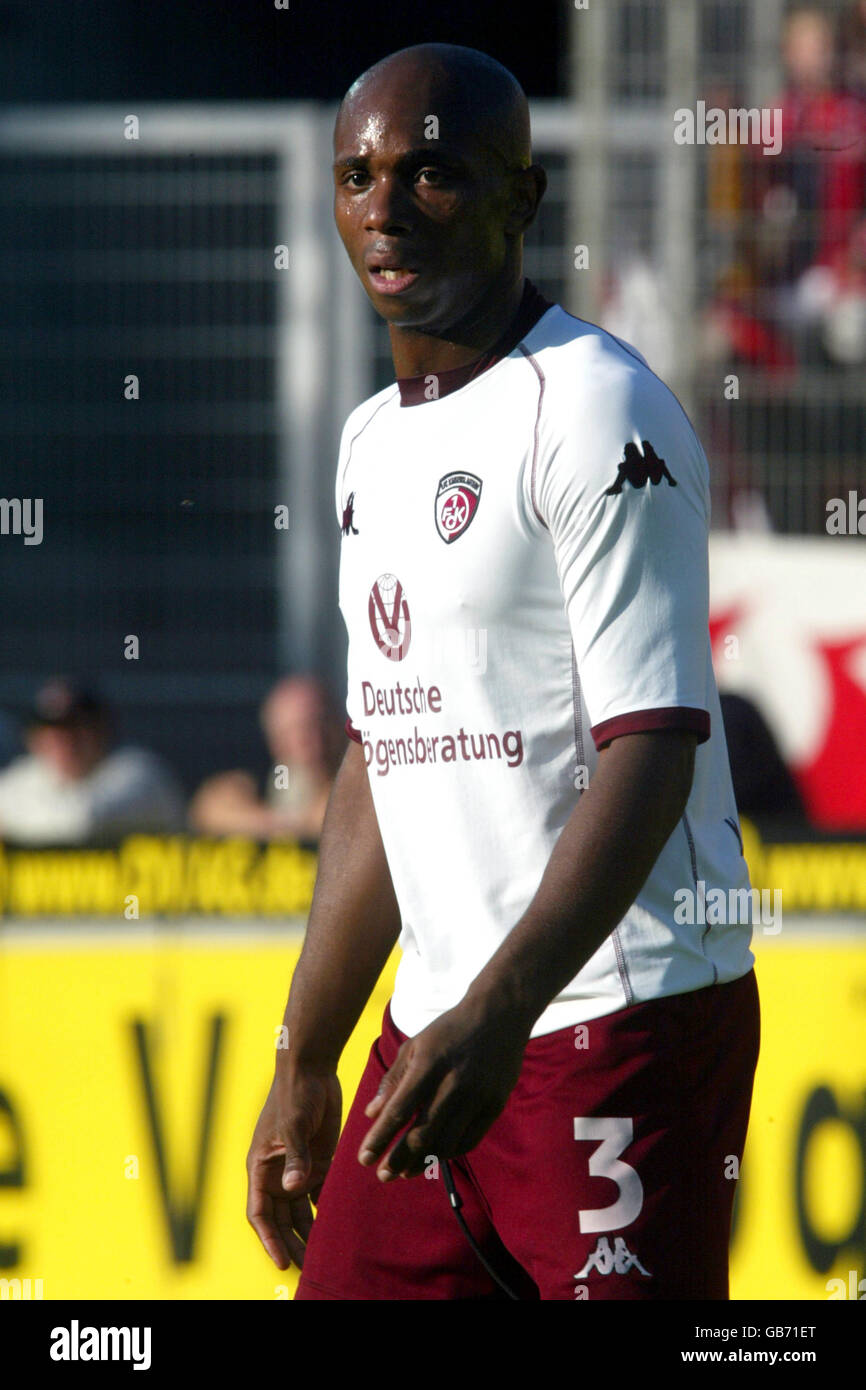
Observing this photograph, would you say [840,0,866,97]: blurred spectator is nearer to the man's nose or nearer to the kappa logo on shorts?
the man's nose

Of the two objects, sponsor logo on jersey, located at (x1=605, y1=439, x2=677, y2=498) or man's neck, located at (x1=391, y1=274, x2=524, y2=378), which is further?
man's neck, located at (x1=391, y1=274, x2=524, y2=378)

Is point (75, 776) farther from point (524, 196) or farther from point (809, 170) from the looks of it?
point (524, 196)

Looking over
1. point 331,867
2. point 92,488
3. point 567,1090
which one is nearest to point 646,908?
point 567,1090

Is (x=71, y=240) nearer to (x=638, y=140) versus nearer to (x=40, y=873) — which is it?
(x=638, y=140)

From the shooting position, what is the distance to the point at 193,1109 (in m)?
4.30

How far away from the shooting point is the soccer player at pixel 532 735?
6.94ft

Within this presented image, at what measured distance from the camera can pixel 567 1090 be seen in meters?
2.27

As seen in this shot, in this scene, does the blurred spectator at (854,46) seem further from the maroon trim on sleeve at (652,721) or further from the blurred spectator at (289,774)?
the maroon trim on sleeve at (652,721)

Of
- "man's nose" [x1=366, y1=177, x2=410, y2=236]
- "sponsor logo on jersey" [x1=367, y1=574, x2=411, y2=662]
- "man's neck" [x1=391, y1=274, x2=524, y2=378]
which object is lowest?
"sponsor logo on jersey" [x1=367, y1=574, x2=411, y2=662]

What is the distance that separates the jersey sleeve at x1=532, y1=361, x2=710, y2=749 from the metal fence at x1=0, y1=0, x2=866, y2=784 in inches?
155

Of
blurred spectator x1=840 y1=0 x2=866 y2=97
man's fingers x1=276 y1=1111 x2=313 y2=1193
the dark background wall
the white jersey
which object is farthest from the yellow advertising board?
the dark background wall

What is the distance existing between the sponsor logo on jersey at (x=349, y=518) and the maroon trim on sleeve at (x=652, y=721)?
0.54m

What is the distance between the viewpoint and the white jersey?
2127 millimetres

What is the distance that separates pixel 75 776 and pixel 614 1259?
452cm
